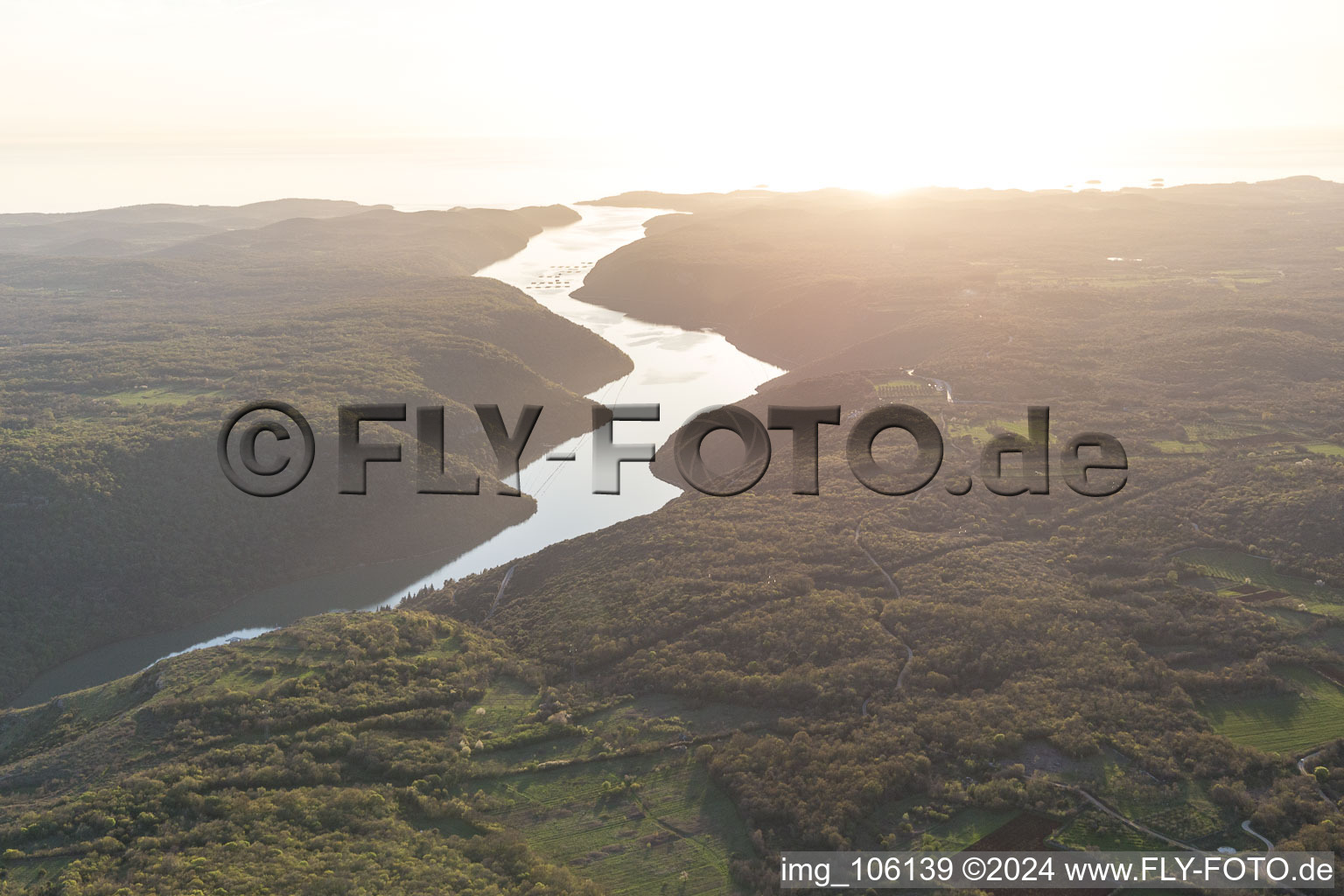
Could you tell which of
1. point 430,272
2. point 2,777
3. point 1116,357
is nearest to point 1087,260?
point 1116,357

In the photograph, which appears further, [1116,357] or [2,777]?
[1116,357]

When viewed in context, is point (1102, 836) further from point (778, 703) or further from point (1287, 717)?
point (778, 703)

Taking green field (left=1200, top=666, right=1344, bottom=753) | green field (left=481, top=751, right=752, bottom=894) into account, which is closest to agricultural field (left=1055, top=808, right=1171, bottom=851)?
green field (left=1200, top=666, right=1344, bottom=753)

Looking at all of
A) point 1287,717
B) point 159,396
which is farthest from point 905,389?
point 159,396

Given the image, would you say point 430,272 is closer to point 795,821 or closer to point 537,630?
point 537,630

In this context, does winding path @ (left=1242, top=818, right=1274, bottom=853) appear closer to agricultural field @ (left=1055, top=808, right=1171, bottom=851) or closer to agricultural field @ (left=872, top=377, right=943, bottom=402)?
agricultural field @ (left=1055, top=808, right=1171, bottom=851)

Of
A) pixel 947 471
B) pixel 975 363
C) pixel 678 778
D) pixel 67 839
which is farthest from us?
pixel 975 363

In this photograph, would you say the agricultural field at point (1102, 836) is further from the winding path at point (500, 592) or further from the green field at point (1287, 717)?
the winding path at point (500, 592)

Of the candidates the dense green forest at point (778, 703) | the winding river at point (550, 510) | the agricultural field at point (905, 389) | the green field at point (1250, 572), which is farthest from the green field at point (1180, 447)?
the winding river at point (550, 510)
